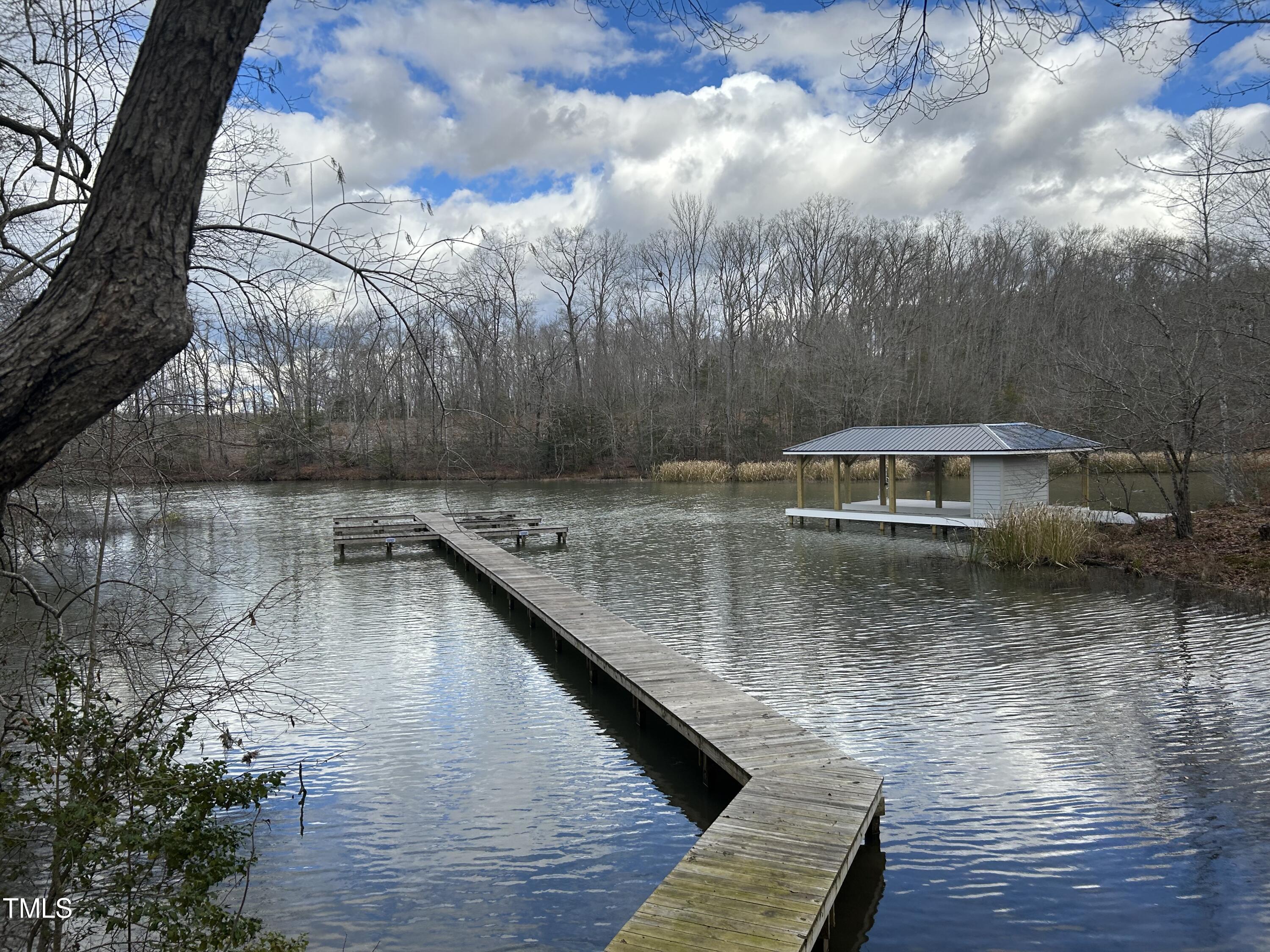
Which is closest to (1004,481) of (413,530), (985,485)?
(985,485)

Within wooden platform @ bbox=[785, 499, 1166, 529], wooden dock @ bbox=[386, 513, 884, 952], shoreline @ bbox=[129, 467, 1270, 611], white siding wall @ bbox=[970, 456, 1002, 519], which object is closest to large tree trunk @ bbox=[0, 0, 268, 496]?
wooden dock @ bbox=[386, 513, 884, 952]

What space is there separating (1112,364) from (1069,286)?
34977 millimetres

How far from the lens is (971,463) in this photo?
66.6 feet

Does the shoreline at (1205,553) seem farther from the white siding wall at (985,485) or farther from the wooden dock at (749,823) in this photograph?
the wooden dock at (749,823)

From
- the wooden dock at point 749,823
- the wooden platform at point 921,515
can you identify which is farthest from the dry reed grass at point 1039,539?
the wooden dock at point 749,823

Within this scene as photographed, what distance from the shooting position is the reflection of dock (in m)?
19.6

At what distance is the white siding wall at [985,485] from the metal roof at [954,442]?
0.33m

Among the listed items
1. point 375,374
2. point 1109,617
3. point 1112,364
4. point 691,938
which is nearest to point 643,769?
point 691,938

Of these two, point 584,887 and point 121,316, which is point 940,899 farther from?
point 121,316

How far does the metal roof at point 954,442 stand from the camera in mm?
18625

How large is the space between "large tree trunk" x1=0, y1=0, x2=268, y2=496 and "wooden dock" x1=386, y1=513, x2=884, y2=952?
10.3 feet

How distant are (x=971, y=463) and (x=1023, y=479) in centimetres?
159

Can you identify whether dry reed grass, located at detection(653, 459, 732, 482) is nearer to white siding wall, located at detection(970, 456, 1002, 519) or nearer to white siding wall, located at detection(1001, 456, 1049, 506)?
white siding wall, located at detection(970, 456, 1002, 519)

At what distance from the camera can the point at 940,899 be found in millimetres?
4969
